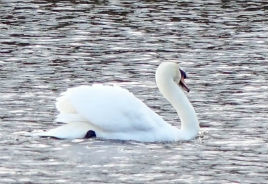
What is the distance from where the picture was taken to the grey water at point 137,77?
13453mm

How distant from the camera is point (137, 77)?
19.6 m

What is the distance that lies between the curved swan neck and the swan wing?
1.82 feet

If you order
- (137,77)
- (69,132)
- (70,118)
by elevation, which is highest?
(70,118)

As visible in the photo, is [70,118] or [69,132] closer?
[69,132]

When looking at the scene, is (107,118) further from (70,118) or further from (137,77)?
(137,77)

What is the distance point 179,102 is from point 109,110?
4.31 feet

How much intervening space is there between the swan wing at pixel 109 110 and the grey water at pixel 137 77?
0.25 m

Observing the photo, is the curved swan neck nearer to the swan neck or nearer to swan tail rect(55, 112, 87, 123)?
the swan neck

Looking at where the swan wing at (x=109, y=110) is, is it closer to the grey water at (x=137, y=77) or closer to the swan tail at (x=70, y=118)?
the swan tail at (x=70, y=118)

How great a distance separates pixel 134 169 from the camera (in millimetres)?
13312

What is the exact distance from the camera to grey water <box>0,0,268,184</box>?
1345 centimetres

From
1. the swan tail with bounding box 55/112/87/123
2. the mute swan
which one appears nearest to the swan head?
the mute swan

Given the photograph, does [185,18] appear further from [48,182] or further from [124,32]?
[48,182]

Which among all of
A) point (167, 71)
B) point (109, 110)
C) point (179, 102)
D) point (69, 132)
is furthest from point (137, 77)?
point (69, 132)
